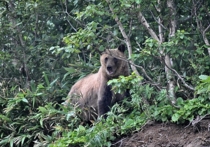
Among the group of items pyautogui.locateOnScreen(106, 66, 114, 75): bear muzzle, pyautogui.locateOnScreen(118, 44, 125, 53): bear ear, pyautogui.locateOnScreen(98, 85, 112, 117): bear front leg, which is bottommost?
pyautogui.locateOnScreen(98, 85, 112, 117): bear front leg

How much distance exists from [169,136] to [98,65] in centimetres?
332

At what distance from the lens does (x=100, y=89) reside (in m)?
8.98

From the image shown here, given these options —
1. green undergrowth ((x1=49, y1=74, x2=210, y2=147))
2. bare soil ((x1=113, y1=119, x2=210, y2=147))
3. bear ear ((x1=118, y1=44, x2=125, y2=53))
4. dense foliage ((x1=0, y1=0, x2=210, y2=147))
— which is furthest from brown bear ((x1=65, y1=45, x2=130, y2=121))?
bare soil ((x1=113, y1=119, x2=210, y2=147))

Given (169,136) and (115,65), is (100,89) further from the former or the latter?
(169,136)

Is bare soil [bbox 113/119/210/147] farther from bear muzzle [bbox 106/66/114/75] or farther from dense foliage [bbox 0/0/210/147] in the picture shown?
bear muzzle [bbox 106/66/114/75]

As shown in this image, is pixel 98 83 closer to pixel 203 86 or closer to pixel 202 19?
pixel 202 19

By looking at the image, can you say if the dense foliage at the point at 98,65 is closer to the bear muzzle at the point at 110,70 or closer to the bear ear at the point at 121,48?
the bear ear at the point at 121,48

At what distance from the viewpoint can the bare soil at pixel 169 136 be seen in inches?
264

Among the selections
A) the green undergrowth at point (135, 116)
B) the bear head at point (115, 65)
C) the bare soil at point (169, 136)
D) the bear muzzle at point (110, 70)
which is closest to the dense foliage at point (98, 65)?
the green undergrowth at point (135, 116)

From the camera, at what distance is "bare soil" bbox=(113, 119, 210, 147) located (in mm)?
6707

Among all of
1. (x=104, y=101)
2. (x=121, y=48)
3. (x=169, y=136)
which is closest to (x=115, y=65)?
(x=121, y=48)

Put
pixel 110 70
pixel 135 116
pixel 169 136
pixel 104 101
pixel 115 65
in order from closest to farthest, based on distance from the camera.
A: pixel 169 136 → pixel 135 116 → pixel 104 101 → pixel 110 70 → pixel 115 65

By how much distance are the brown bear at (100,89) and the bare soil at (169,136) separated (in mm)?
1428

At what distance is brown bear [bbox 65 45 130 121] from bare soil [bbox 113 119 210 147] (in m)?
1.43
